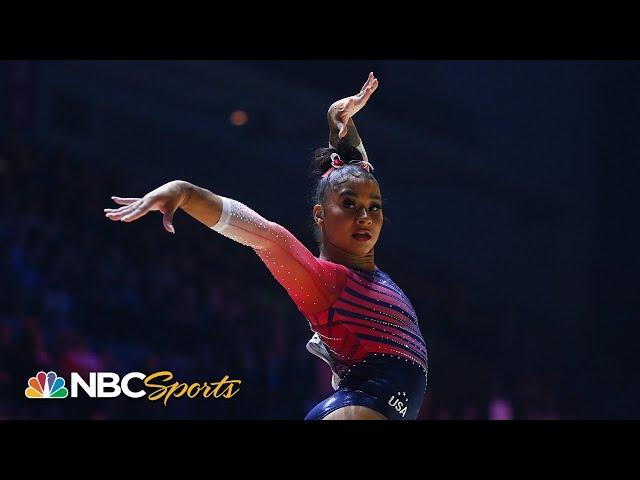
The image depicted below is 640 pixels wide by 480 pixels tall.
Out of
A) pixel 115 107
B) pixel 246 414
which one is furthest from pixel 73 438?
pixel 115 107

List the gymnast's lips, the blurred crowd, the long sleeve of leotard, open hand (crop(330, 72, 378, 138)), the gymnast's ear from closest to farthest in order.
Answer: the long sleeve of leotard
the gymnast's lips
the gymnast's ear
open hand (crop(330, 72, 378, 138))
the blurred crowd

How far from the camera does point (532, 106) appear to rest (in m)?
10.2

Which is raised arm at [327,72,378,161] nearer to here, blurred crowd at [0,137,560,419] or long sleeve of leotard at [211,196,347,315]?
long sleeve of leotard at [211,196,347,315]

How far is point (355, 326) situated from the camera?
2.94 metres

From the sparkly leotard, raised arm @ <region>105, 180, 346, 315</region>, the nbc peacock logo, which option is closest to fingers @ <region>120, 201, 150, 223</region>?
raised arm @ <region>105, 180, 346, 315</region>

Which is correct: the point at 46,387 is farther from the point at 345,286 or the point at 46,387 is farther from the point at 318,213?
the point at 345,286

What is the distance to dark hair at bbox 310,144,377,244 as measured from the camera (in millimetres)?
3195

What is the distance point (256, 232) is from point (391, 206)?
7031 millimetres

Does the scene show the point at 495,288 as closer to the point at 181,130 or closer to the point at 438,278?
the point at 438,278

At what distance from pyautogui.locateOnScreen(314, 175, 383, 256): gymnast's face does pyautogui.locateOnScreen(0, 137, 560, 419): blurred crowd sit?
2.97m

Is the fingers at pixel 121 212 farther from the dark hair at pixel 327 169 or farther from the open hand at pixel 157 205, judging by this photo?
the dark hair at pixel 327 169

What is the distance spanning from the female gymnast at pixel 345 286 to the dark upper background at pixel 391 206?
11.2ft

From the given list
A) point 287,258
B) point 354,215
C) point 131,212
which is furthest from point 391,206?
point 131,212

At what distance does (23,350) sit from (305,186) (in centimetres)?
467
